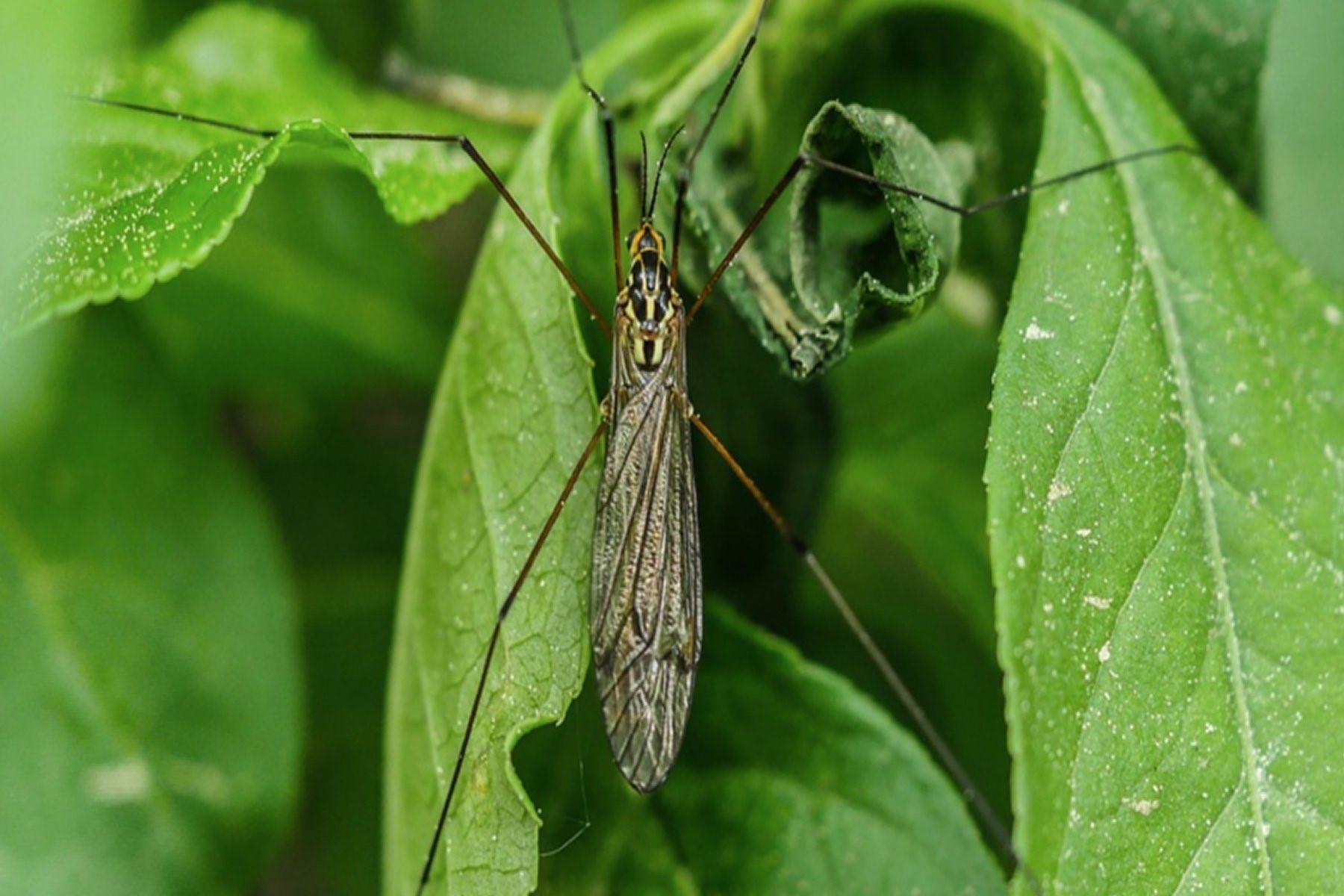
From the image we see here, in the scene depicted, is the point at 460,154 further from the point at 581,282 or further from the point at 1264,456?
the point at 1264,456

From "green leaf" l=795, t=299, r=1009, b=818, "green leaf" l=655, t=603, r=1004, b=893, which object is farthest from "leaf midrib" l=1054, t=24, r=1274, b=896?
"green leaf" l=795, t=299, r=1009, b=818

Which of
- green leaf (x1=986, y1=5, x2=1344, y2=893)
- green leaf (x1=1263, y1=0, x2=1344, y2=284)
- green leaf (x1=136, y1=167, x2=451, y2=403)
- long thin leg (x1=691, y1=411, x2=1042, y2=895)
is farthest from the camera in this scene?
green leaf (x1=136, y1=167, x2=451, y2=403)

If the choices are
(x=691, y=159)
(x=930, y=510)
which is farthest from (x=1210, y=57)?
(x=930, y=510)

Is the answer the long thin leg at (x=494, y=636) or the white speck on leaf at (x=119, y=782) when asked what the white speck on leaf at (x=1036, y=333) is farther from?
the white speck on leaf at (x=119, y=782)

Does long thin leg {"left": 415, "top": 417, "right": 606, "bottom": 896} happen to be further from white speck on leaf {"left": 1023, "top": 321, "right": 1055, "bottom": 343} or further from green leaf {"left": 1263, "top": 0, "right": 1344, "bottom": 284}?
green leaf {"left": 1263, "top": 0, "right": 1344, "bottom": 284}

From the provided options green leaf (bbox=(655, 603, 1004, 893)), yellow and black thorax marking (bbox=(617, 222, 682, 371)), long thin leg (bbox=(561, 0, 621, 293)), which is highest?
long thin leg (bbox=(561, 0, 621, 293))

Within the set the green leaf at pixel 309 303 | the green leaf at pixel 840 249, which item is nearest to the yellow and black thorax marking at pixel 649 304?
the green leaf at pixel 840 249
